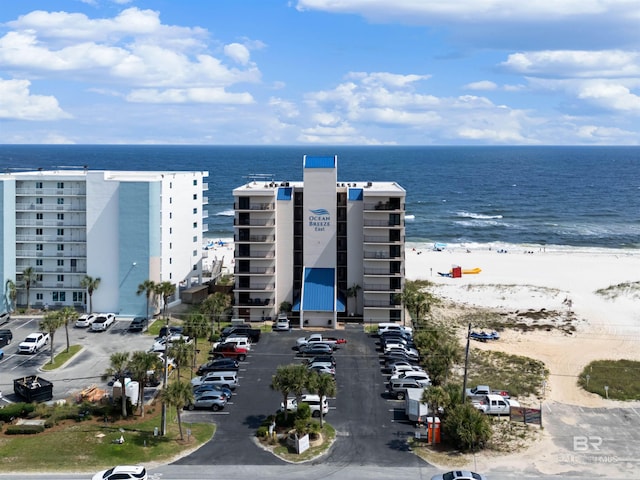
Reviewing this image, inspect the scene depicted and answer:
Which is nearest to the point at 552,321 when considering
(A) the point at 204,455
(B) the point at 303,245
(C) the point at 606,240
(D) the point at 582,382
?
(D) the point at 582,382

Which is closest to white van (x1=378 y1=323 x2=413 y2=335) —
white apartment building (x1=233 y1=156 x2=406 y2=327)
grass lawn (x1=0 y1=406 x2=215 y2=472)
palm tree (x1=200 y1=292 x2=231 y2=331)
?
white apartment building (x1=233 y1=156 x2=406 y2=327)

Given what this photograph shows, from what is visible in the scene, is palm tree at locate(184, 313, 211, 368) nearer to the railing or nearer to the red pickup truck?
the red pickup truck

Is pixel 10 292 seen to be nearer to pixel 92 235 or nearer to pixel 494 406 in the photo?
pixel 92 235

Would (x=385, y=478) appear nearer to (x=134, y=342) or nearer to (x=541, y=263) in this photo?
(x=134, y=342)

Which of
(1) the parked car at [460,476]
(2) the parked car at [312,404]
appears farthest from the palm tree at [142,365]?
(1) the parked car at [460,476]

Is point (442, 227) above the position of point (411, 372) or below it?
above
